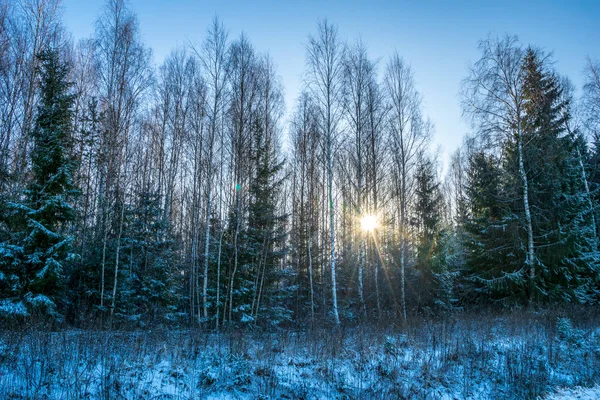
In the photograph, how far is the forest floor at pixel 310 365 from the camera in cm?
513

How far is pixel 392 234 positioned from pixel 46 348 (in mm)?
17937

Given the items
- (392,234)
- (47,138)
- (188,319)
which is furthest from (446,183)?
(47,138)

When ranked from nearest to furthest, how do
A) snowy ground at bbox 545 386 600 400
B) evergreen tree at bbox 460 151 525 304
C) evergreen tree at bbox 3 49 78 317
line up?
snowy ground at bbox 545 386 600 400, evergreen tree at bbox 3 49 78 317, evergreen tree at bbox 460 151 525 304

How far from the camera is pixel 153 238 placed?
14516 millimetres

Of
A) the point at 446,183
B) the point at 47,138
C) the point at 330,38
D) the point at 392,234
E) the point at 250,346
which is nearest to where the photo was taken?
the point at 250,346

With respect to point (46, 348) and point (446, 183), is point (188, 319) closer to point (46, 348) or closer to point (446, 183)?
point (46, 348)

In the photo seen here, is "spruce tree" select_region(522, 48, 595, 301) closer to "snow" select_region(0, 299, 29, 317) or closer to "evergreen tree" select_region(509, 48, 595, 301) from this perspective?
"evergreen tree" select_region(509, 48, 595, 301)

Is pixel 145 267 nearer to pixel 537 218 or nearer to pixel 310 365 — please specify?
pixel 310 365

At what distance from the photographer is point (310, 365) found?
655 centimetres

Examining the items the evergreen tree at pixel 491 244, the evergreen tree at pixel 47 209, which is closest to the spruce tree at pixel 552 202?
the evergreen tree at pixel 491 244

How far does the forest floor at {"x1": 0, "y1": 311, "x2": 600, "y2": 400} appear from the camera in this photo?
513 cm

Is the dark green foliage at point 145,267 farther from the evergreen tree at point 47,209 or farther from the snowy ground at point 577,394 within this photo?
the snowy ground at point 577,394

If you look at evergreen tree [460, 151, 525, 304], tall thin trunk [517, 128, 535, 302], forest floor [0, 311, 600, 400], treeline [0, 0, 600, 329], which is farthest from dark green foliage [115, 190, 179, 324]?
tall thin trunk [517, 128, 535, 302]

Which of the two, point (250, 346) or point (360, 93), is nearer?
point (250, 346)
